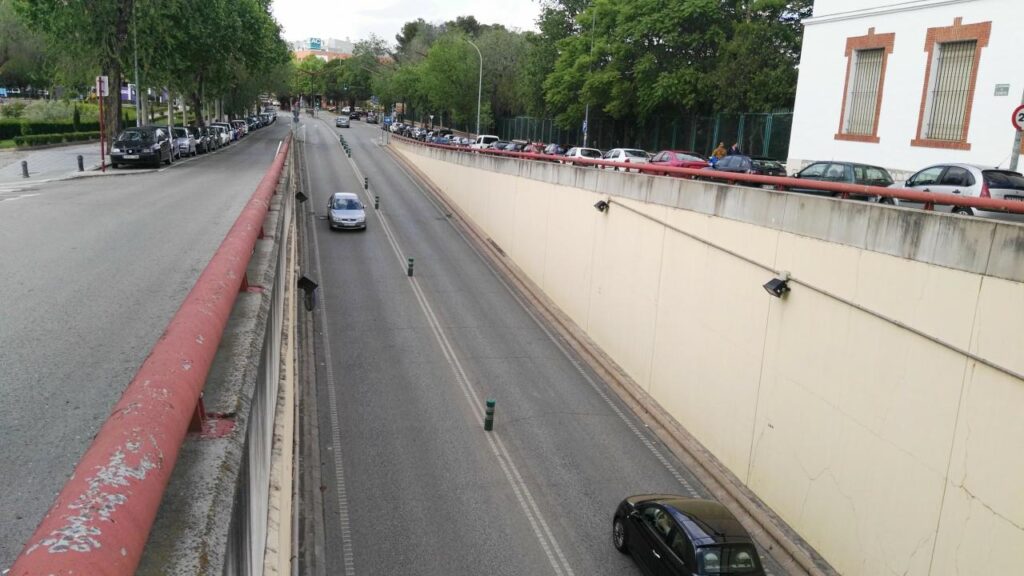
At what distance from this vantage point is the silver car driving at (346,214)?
3559cm

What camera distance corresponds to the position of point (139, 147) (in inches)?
1282

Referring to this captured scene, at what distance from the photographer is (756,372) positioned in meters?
14.5

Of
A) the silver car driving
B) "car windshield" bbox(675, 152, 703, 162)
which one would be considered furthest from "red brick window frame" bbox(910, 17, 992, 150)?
the silver car driving

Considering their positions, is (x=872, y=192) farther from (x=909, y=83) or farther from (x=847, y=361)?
(x=909, y=83)

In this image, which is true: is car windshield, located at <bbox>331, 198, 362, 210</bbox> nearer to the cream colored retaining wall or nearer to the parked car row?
the parked car row

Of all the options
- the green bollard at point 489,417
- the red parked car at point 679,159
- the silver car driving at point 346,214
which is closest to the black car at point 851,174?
the red parked car at point 679,159

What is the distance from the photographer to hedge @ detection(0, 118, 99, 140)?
52.1m

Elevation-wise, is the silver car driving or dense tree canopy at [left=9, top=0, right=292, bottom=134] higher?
dense tree canopy at [left=9, top=0, right=292, bottom=134]

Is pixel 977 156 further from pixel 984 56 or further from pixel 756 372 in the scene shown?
pixel 756 372

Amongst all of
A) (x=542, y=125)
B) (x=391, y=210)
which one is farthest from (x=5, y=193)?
(x=542, y=125)

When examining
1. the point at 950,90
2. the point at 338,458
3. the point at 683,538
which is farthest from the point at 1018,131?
the point at 338,458

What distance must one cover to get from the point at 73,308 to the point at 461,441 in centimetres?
1006

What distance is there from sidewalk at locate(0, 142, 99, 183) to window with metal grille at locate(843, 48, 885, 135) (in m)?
30.7

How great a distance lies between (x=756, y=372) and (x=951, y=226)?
5.13 metres
